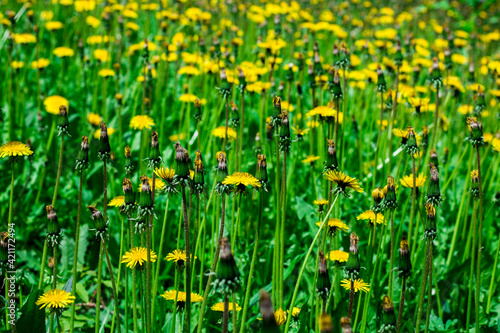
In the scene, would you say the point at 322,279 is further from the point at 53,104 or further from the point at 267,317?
the point at 53,104

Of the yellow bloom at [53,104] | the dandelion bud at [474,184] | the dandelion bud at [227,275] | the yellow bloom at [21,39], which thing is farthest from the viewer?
the yellow bloom at [21,39]

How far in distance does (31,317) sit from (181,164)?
0.63 m

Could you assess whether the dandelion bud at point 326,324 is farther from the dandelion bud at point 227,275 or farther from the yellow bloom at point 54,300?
the yellow bloom at point 54,300

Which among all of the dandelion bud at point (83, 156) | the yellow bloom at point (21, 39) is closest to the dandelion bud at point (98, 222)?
the dandelion bud at point (83, 156)

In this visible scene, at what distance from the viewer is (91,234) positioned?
2279 mm

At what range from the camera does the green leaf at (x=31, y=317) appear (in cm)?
139

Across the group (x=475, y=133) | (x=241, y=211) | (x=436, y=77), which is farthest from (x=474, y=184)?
(x=241, y=211)

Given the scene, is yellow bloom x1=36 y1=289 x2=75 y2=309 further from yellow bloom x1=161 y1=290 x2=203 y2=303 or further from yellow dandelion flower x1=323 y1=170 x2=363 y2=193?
yellow dandelion flower x1=323 y1=170 x2=363 y2=193

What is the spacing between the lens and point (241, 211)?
232cm

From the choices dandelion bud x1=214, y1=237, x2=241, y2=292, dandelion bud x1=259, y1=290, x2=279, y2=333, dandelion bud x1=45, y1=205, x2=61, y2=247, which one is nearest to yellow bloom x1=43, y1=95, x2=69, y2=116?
dandelion bud x1=45, y1=205, x2=61, y2=247

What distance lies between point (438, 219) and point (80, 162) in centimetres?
176

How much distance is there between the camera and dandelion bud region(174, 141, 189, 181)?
4.08 feet

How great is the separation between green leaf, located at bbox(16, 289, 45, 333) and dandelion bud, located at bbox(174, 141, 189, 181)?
556 mm

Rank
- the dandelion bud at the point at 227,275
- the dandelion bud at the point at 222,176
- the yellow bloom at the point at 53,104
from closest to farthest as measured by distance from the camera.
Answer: the dandelion bud at the point at 227,275 → the dandelion bud at the point at 222,176 → the yellow bloom at the point at 53,104
